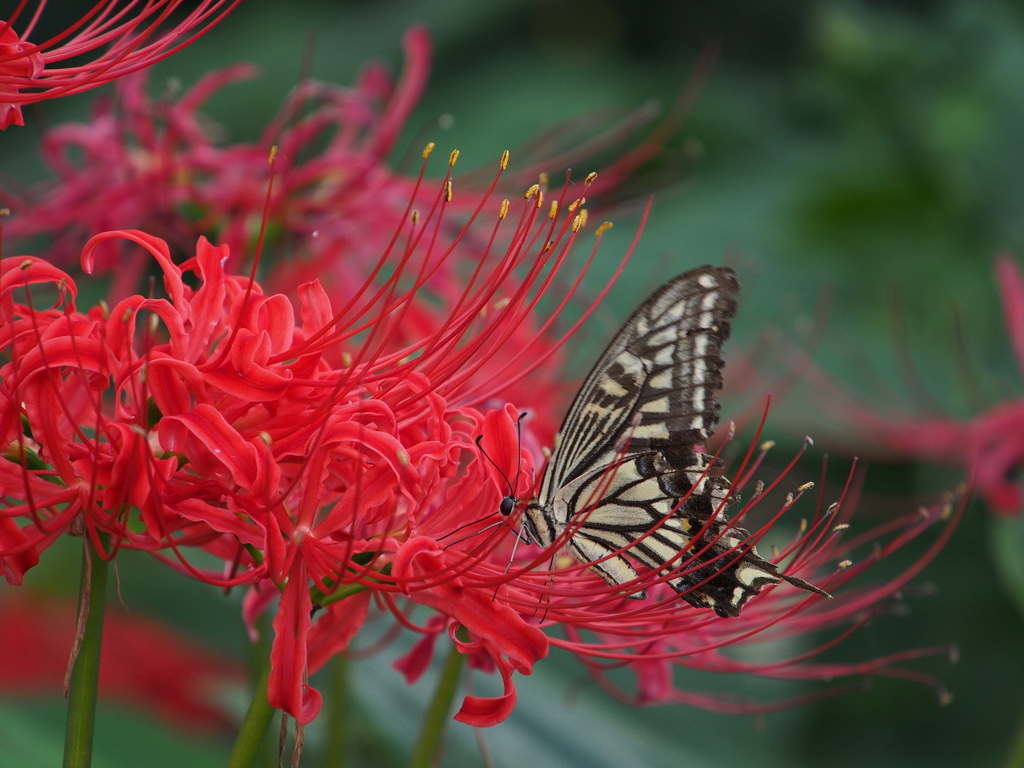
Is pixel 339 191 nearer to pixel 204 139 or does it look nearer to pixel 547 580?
pixel 204 139

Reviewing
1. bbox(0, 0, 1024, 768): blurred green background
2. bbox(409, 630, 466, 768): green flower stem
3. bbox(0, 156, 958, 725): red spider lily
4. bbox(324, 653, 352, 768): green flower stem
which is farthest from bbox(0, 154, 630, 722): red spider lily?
bbox(0, 0, 1024, 768): blurred green background

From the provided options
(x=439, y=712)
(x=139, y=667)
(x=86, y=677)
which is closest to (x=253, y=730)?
(x=86, y=677)

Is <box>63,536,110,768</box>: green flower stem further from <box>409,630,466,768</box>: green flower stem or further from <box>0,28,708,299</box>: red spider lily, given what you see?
<box>0,28,708,299</box>: red spider lily

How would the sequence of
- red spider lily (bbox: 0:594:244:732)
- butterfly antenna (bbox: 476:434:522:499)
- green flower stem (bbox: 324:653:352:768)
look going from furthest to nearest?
1. red spider lily (bbox: 0:594:244:732)
2. green flower stem (bbox: 324:653:352:768)
3. butterfly antenna (bbox: 476:434:522:499)

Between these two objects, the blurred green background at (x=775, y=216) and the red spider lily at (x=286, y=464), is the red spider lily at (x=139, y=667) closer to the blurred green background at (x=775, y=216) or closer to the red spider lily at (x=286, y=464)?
the blurred green background at (x=775, y=216)

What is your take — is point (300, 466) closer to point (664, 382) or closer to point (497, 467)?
point (497, 467)

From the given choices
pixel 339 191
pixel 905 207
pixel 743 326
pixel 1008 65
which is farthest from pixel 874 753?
pixel 339 191

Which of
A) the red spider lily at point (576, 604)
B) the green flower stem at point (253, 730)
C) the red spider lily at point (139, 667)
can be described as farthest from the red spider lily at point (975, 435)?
the red spider lily at point (139, 667)
